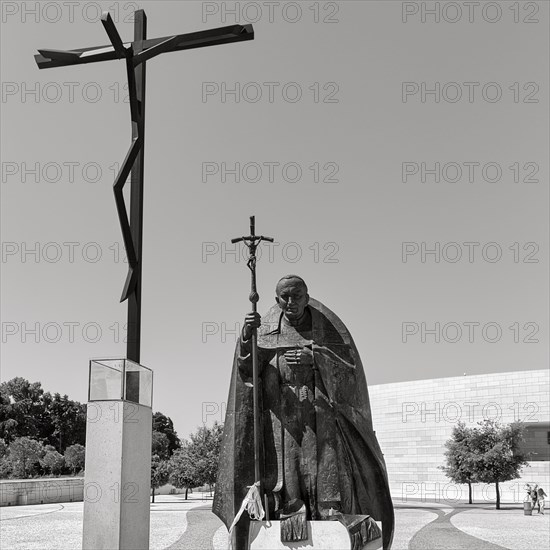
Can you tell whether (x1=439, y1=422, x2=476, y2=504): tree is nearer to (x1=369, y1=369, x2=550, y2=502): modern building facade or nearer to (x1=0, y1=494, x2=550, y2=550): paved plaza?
(x1=0, y1=494, x2=550, y2=550): paved plaza

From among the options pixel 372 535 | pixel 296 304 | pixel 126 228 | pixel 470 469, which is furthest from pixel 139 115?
pixel 470 469

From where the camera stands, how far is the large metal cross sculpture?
6766 mm

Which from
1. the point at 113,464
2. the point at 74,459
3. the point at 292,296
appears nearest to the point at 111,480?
the point at 113,464

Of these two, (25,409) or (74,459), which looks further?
(25,409)

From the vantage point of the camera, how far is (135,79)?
7297 mm

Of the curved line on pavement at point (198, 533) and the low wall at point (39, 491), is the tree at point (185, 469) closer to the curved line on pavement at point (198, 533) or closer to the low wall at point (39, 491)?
the low wall at point (39, 491)

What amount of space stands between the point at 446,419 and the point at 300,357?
172 feet

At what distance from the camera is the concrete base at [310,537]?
693 cm

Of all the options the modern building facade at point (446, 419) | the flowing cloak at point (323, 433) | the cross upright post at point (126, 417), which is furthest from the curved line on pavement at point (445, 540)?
the modern building facade at point (446, 419)

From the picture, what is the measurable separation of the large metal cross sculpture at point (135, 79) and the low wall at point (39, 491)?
32.3 m

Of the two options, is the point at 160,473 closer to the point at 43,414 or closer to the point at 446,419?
the point at 446,419

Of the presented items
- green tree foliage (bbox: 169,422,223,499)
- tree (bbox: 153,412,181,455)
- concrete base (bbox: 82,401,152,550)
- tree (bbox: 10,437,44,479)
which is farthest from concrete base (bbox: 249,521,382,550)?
tree (bbox: 153,412,181,455)

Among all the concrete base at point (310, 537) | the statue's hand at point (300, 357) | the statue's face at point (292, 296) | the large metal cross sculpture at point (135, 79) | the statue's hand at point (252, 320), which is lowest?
the concrete base at point (310, 537)

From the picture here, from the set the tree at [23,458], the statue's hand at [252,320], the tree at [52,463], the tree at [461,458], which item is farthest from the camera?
the tree at [52,463]
